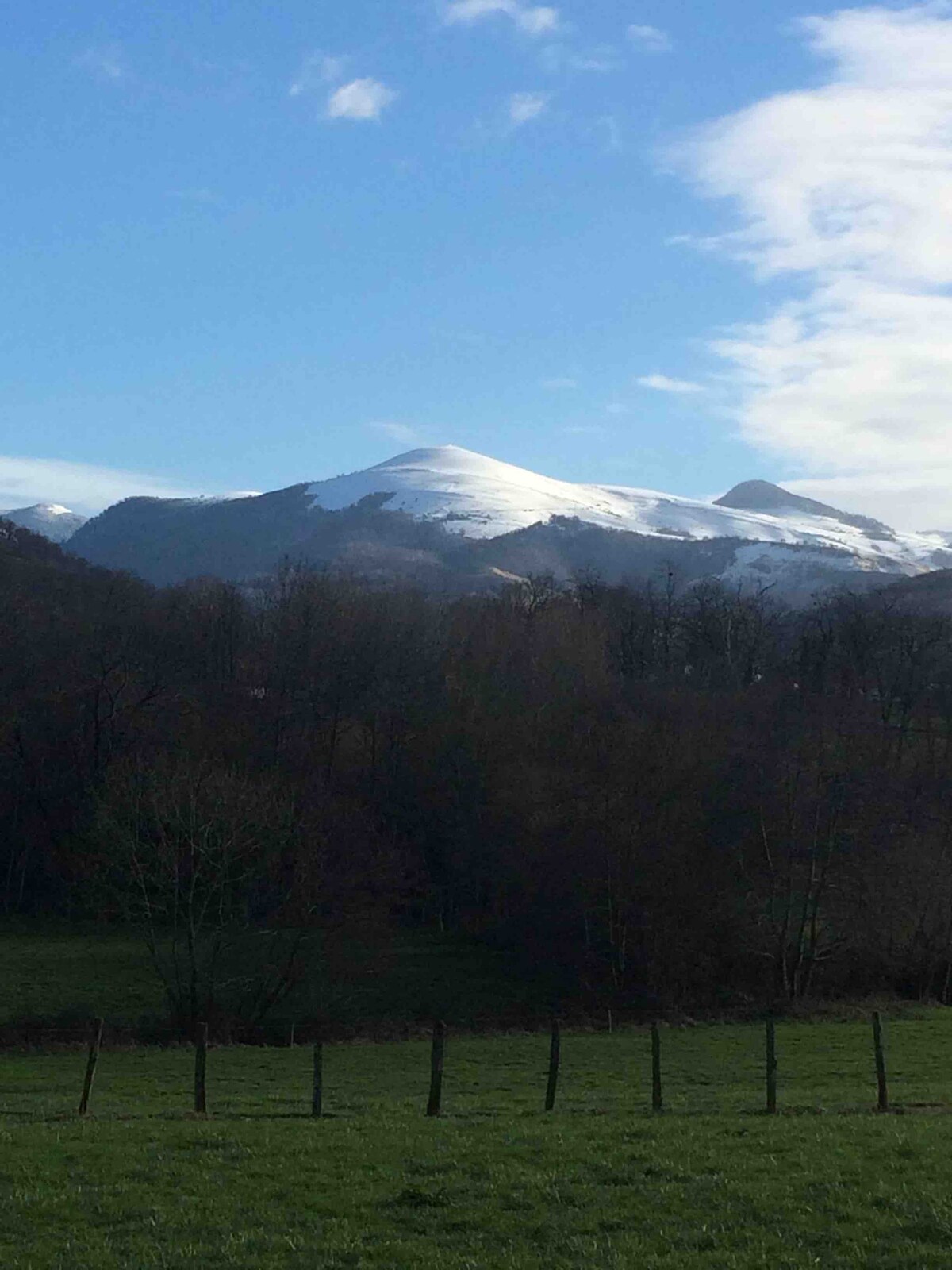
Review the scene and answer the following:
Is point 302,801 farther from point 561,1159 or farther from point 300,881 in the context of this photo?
point 561,1159

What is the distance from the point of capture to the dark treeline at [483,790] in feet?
159

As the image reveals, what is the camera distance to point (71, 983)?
159 ft

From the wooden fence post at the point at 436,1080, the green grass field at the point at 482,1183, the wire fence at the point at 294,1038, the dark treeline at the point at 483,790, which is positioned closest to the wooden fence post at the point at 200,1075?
the green grass field at the point at 482,1183

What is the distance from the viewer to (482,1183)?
12.3m

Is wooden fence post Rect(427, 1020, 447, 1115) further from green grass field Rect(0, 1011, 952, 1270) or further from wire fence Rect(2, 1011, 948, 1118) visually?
wire fence Rect(2, 1011, 948, 1118)

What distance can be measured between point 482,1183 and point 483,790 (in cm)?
5139

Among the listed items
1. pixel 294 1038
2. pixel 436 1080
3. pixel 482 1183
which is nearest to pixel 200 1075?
pixel 436 1080

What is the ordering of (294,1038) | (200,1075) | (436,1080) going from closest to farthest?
(436,1080)
(200,1075)
(294,1038)

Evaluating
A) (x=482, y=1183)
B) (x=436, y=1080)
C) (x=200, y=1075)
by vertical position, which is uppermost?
(x=482, y=1183)

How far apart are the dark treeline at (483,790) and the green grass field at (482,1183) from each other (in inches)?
1008

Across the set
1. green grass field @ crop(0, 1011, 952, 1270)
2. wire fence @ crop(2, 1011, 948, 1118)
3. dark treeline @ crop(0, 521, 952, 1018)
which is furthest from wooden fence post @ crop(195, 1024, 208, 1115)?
dark treeline @ crop(0, 521, 952, 1018)

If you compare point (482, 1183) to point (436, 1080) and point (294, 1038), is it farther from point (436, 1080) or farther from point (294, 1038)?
point (294, 1038)

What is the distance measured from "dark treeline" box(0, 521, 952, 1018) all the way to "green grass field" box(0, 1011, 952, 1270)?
84.0 feet

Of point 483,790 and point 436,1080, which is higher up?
point 436,1080
